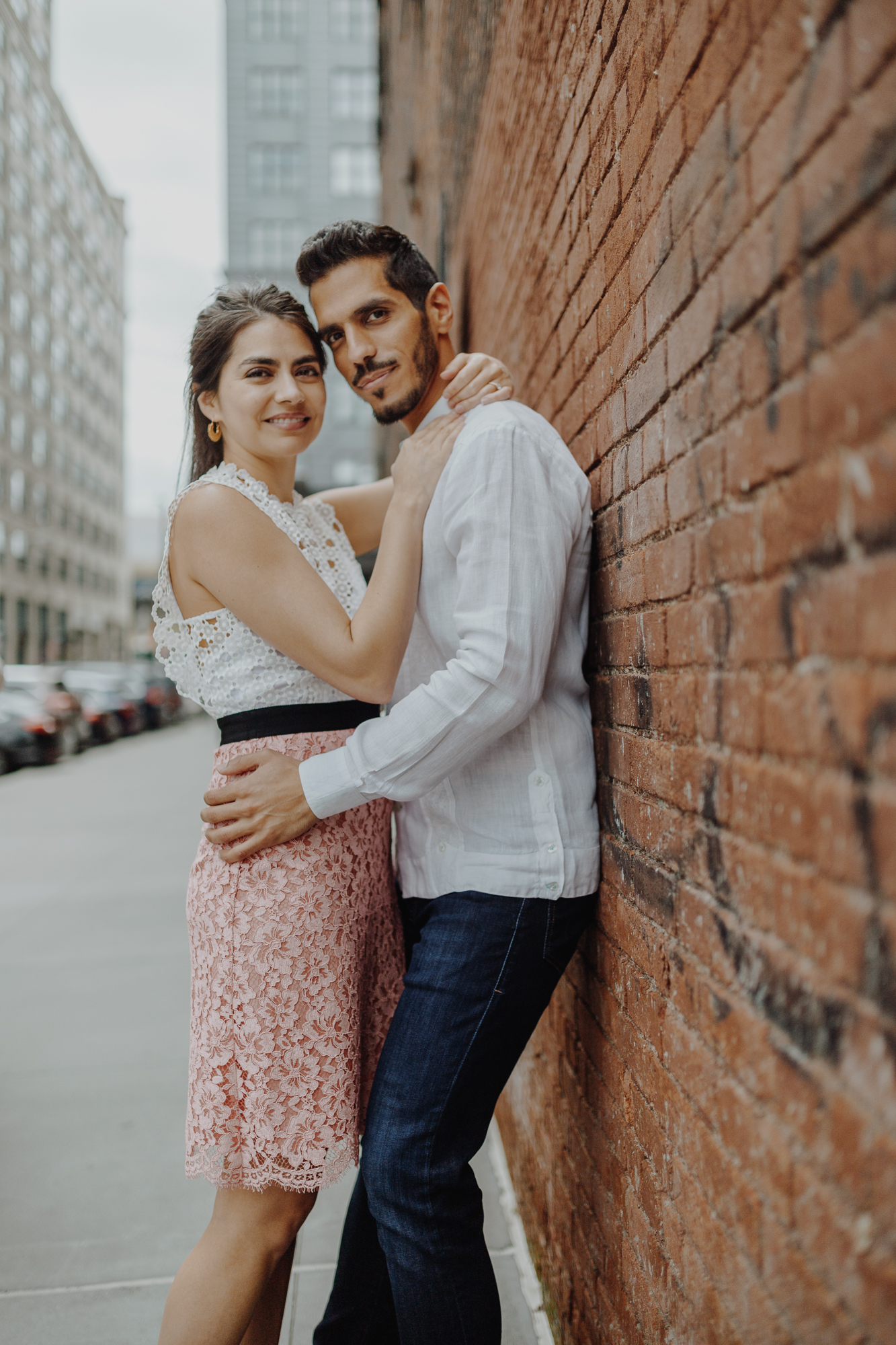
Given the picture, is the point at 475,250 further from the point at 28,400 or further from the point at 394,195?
the point at 28,400

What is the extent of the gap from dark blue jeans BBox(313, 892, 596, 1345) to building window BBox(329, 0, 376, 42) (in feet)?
185

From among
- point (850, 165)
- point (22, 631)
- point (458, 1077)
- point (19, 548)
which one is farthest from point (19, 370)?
point (850, 165)

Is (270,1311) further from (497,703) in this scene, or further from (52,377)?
(52,377)

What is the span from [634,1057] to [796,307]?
4.18ft

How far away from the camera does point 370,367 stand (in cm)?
238

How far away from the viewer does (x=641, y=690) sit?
1663 mm

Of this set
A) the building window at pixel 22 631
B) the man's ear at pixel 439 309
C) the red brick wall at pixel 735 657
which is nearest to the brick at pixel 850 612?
the red brick wall at pixel 735 657

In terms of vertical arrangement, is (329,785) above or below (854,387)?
below

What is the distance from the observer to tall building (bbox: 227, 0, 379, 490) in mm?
47875

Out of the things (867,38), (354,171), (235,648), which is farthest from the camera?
(354,171)

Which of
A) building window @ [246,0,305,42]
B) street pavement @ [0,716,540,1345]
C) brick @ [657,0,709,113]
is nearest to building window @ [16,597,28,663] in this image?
building window @ [246,0,305,42]

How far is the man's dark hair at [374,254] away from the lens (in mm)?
2305

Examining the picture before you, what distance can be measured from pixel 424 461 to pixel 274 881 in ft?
3.07

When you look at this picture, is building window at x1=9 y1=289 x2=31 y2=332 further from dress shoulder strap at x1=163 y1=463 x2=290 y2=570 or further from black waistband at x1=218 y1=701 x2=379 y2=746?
black waistband at x1=218 y1=701 x2=379 y2=746
